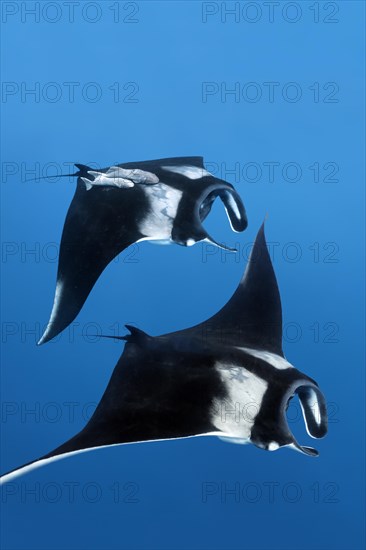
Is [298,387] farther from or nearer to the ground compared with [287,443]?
farther from the ground

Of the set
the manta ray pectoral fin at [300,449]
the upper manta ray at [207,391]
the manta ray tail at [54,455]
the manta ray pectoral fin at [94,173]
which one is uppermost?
the manta ray pectoral fin at [94,173]

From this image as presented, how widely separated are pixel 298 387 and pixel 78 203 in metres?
1.93

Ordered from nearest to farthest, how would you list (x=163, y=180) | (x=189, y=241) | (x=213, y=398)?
(x=213, y=398), (x=189, y=241), (x=163, y=180)

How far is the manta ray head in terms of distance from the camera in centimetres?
282

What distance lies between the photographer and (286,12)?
6.88 m

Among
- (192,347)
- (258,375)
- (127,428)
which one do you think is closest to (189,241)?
(192,347)

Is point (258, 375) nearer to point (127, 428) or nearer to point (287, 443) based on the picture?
point (287, 443)

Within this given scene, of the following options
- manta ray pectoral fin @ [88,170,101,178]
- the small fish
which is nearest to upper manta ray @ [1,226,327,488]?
the small fish

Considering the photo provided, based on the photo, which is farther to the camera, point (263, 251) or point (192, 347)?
point (263, 251)

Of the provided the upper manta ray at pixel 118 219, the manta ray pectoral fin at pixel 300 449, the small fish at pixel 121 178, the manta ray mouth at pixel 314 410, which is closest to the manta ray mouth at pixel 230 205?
the upper manta ray at pixel 118 219

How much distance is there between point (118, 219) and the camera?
12.3ft

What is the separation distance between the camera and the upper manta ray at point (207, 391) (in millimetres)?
2859

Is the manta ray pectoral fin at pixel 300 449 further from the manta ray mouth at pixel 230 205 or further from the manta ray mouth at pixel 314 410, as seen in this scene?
the manta ray mouth at pixel 230 205

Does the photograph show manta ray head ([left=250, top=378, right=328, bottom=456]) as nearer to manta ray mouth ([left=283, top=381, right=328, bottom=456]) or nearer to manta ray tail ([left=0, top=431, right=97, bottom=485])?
manta ray mouth ([left=283, top=381, right=328, bottom=456])
